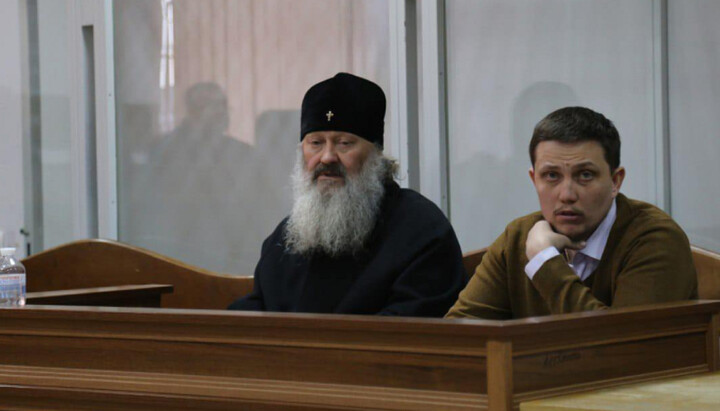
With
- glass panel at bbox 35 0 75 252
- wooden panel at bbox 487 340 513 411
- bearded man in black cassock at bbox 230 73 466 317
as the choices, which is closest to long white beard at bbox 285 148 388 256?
bearded man in black cassock at bbox 230 73 466 317

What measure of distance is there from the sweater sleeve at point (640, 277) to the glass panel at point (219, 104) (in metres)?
2.11

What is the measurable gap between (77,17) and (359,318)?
382 centimetres

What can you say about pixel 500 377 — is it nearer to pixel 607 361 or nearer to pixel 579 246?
pixel 607 361

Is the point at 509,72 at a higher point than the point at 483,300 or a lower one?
higher

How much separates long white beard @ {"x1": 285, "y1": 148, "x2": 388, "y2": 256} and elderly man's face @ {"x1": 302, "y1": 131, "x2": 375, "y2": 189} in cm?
2

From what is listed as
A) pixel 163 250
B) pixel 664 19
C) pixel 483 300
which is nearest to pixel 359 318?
pixel 483 300

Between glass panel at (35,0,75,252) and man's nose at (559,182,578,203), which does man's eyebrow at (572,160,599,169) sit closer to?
man's nose at (559,182,578,203)

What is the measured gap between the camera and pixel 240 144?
15.1 ft

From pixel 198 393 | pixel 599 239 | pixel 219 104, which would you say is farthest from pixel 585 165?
pixel 219 104

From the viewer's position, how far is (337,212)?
3098mm

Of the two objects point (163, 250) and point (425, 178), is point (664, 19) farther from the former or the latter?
point (163, 250)

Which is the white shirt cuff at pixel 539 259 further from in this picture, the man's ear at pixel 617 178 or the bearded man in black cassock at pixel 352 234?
the bearded man in black cassock at pixel 352 234

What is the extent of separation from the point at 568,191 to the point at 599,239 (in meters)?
0.13

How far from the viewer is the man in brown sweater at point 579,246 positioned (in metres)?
2.08
